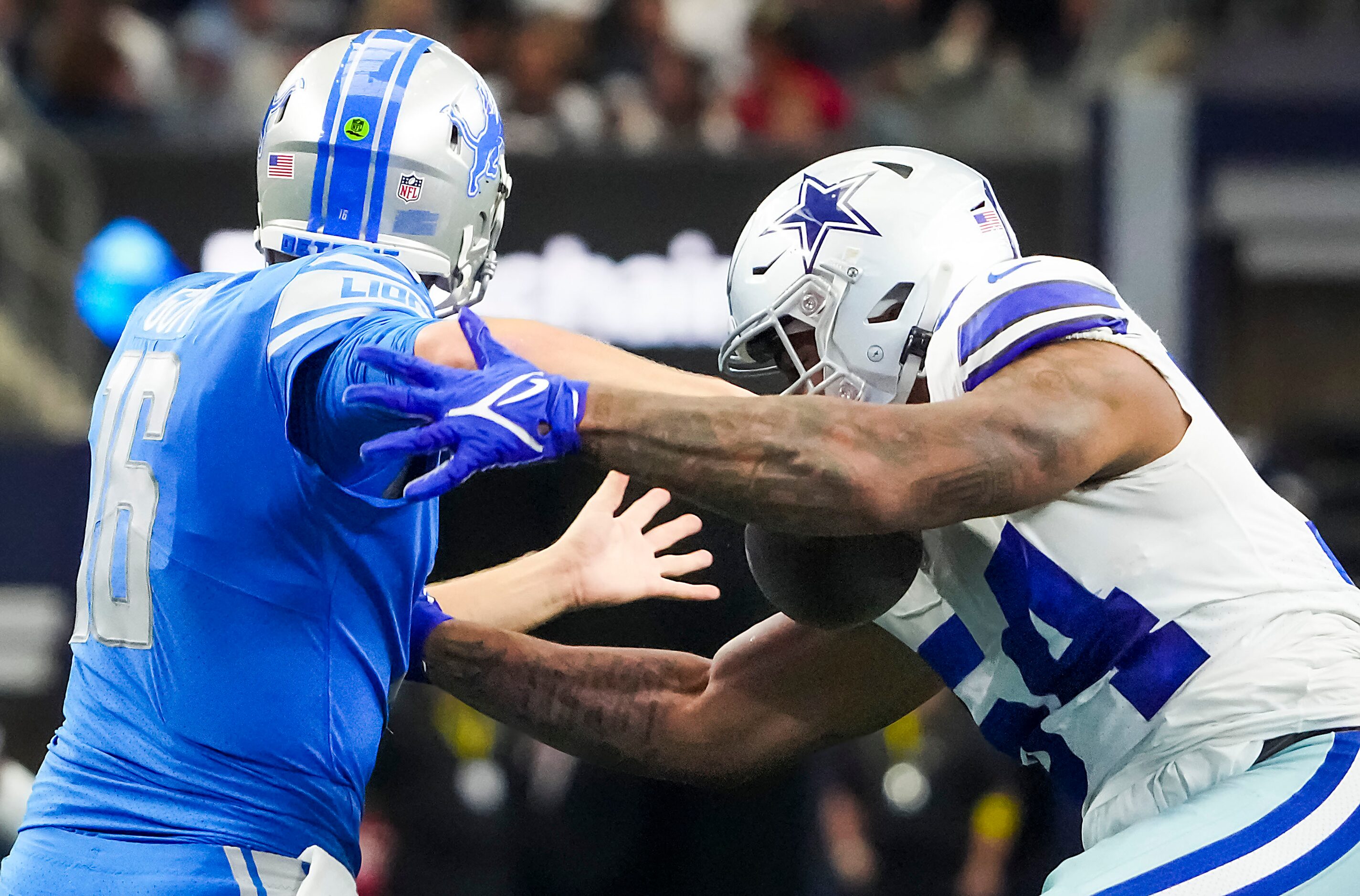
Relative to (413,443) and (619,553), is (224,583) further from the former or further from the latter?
(619,553)

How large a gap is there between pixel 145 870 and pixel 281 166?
119 cm

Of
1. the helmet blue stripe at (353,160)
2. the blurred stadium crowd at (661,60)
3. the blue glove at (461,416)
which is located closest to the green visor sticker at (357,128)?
the helmet blue stripe at (353,160)

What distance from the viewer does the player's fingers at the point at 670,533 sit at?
363 centimetres

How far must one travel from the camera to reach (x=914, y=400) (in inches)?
124

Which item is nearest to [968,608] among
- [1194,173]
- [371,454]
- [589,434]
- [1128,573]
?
[1128,573]

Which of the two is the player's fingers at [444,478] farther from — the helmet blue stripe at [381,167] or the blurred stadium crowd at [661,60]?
the blurred stadium crowd at [661,60]

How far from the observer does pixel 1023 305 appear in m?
2.68

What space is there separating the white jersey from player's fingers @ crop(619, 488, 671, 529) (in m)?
0.96

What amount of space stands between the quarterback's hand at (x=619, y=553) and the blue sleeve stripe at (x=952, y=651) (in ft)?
1.87

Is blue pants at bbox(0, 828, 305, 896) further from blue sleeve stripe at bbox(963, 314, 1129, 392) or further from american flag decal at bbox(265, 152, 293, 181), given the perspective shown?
blue sleeve stripe at bbox(963, 314, 1129, 392)

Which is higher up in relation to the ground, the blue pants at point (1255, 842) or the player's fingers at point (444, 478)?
the player's fingers at point (444, 478)

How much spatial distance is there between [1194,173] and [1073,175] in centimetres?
67

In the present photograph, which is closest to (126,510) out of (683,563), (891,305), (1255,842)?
(683,563)

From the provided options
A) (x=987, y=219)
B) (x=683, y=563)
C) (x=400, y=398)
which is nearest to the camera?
(x=400, y=398)
